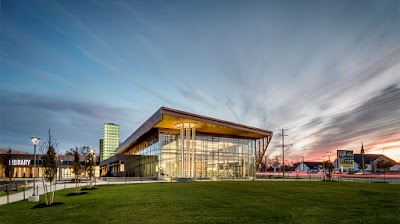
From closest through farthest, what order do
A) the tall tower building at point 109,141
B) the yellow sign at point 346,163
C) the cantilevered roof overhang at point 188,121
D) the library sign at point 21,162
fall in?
the cantilevered roof overhang at point 188,121, the yellow sign at point 346,163, the library sign at point 21,162, the tall tower building at point 109,141

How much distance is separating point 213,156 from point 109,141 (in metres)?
82.9

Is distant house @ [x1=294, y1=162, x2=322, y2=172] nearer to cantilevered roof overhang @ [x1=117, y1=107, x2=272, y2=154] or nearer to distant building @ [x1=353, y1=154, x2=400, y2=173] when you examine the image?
distant building @ [x1=353, y1=154, x2=400, y2=173]

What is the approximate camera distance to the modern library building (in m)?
42.6

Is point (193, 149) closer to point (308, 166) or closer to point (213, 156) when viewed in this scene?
point (213, 156)

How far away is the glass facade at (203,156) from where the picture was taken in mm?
Answer: 48009

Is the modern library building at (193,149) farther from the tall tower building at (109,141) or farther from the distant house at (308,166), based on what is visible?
the distant house at (308,166)

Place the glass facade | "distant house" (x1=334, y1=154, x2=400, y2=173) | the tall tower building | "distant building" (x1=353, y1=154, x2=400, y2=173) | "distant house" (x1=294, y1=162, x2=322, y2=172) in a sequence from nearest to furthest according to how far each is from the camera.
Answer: the glass facade < the tall tower building < "distant house" (x1=334, y1=154, x2=400, y2=173) < "distant building" (x1=353, y1=154, x2=400, y2=173) < "distant house" (x1=294, y1=162, x2=322, y2=172)

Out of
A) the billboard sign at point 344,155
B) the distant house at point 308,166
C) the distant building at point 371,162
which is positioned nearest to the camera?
the billboard sign at point 344,155

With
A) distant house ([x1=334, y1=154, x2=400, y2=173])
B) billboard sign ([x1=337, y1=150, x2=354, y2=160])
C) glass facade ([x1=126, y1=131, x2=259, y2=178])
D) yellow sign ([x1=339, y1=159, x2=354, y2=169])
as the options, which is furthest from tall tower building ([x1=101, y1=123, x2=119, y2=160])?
distant house ([x1=334, y1=154, x2=400, y2=173])

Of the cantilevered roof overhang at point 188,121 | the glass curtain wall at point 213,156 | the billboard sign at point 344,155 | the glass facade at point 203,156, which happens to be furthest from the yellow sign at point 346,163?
the cantilevered roof overhang at point 188,121

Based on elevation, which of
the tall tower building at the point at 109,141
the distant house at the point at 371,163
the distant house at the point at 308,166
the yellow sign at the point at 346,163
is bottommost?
the distant house at the point at 308,166

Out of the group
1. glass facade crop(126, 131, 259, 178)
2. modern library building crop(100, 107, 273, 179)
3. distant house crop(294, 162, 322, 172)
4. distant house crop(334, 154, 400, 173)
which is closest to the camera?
modern library building crop(100, 107, 273, 179)

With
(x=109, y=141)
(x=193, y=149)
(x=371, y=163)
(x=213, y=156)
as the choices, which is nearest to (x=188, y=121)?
(x=193, y=149)

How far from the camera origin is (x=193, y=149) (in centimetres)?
4228
